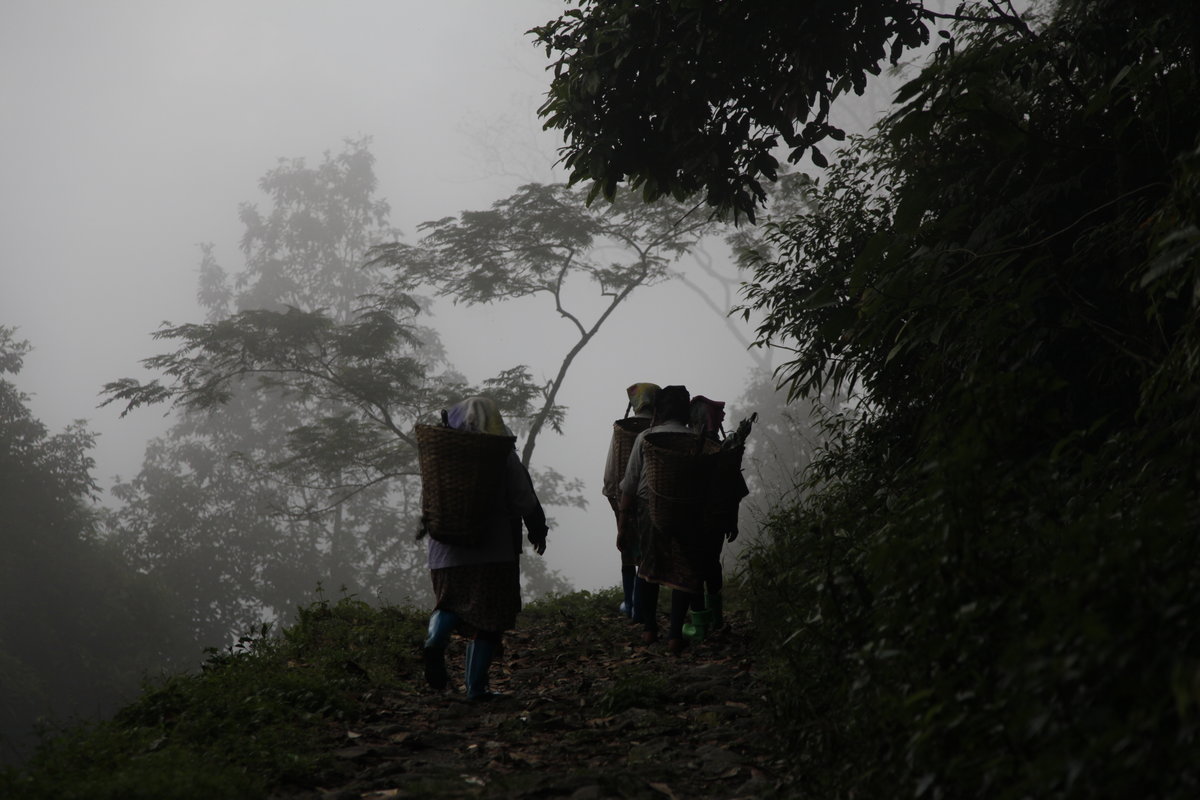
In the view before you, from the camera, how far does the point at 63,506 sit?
25.9 meters

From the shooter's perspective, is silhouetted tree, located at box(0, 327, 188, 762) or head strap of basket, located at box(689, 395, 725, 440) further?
silhouetted tree, located at box(0, 327, 188, 762)

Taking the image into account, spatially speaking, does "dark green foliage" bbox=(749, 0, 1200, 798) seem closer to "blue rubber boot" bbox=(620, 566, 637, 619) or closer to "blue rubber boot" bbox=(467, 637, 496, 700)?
"blue rubber boot" bbox=(467, 637, 496, 700)

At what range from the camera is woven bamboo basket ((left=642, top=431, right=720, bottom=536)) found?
259 inches

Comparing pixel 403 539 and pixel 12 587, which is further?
pixel 403 539

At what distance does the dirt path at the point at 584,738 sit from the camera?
352 cm

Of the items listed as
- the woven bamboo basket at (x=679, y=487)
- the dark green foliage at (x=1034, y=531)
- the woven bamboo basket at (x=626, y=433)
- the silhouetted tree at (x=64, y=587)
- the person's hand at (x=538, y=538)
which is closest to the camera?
the dark green foliage at (x=1034, y=531)

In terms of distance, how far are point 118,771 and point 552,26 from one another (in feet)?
17.9

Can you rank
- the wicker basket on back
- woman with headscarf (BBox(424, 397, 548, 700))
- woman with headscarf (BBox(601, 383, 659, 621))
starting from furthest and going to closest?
woman with headscarf (BBox(601, 383, 659, 621)) < woman with headscarf (BBox(424, 397, 548, 700)) < the wicker basket on back

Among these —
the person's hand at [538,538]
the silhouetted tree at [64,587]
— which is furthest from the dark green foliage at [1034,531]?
the silhouetted tree at [64,587]

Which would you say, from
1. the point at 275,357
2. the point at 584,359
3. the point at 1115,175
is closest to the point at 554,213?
the point at 275,357

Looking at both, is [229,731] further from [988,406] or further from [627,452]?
[627,452]

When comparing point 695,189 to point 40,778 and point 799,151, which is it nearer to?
point 799,151

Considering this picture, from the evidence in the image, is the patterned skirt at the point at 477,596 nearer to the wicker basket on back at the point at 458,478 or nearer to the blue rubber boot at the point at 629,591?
the wicker basket on back at the point at 458,478

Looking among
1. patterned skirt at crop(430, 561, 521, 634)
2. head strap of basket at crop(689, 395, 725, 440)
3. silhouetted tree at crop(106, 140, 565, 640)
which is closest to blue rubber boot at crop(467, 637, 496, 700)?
patterned skirt at crop(430, 561, 521, 634)
